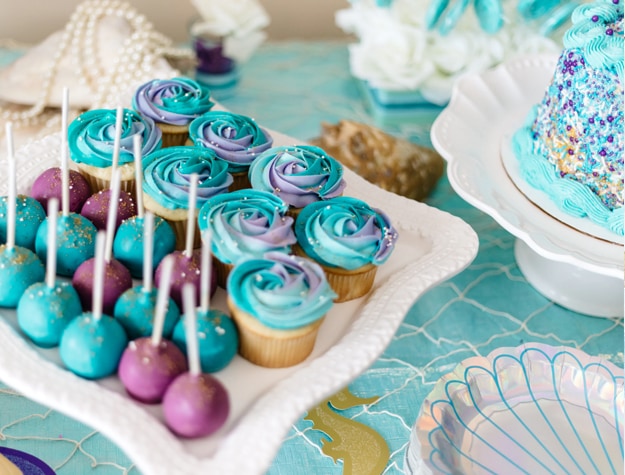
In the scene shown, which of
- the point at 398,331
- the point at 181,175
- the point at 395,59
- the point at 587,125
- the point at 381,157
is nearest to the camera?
the point at 181,175

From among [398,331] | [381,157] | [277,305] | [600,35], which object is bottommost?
[398,331]

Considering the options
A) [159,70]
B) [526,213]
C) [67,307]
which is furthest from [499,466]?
[159,70]

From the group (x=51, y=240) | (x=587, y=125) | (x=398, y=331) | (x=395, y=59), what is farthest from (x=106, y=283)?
(x=395, y=59)

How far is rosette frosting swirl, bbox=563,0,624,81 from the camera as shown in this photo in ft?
3.26

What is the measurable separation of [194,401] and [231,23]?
1000mm

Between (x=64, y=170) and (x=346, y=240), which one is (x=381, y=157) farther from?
(x=64, y=170)

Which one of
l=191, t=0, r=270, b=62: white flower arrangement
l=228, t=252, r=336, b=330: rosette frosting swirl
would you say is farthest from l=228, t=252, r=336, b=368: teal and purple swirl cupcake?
l=191, t=0, r=270, b=62: white flower arrangement

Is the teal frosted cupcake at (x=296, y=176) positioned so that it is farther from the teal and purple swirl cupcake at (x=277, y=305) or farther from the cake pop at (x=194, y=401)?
the cake pop at (x=194, y=401)

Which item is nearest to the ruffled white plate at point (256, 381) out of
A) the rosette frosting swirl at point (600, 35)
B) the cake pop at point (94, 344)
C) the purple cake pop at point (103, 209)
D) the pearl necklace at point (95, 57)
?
the cake pop at point (94, 344)

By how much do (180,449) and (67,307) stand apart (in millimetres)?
205

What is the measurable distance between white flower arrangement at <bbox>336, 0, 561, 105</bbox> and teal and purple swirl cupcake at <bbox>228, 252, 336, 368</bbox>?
73 cm

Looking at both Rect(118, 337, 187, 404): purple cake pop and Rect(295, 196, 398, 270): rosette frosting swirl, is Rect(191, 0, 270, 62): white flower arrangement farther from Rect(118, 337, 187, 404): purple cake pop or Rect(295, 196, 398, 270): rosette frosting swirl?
Rect(118, 337, 187, 404): purple cake pop

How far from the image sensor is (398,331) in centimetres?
119

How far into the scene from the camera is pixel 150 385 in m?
0.75
